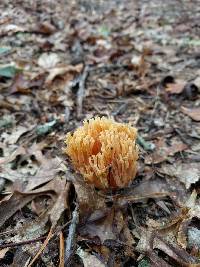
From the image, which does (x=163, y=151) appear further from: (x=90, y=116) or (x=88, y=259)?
(x=88, y=259)

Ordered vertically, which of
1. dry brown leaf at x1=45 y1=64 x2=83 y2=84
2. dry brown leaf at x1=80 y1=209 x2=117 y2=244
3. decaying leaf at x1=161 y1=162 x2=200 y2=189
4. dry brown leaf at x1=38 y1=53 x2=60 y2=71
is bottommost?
dry brown leaf at x1=80 y1=209 x2=117 y2=244

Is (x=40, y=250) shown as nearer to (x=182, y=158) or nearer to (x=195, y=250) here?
(x=195, y=250)

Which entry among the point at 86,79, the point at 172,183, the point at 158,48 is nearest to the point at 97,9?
the point at 158,48

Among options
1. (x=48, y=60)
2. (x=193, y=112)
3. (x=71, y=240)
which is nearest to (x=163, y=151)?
(x=193, y=112)

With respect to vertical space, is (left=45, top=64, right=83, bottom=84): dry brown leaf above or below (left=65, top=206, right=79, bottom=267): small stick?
above

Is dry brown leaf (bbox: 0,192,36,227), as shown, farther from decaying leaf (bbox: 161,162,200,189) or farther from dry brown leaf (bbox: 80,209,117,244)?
decaying leaf (bbox: 161,162,200,189)

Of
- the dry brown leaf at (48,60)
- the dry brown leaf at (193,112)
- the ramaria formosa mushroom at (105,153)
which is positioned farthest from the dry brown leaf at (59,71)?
the ramaria formosa mushroom at (105,153)

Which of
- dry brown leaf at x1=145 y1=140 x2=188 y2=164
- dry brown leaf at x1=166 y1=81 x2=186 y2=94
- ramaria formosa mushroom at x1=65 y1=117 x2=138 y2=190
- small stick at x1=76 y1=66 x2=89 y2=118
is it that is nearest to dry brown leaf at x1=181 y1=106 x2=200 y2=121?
dry brown leaf at x1=166 y1=81 x2=186 y2=94
